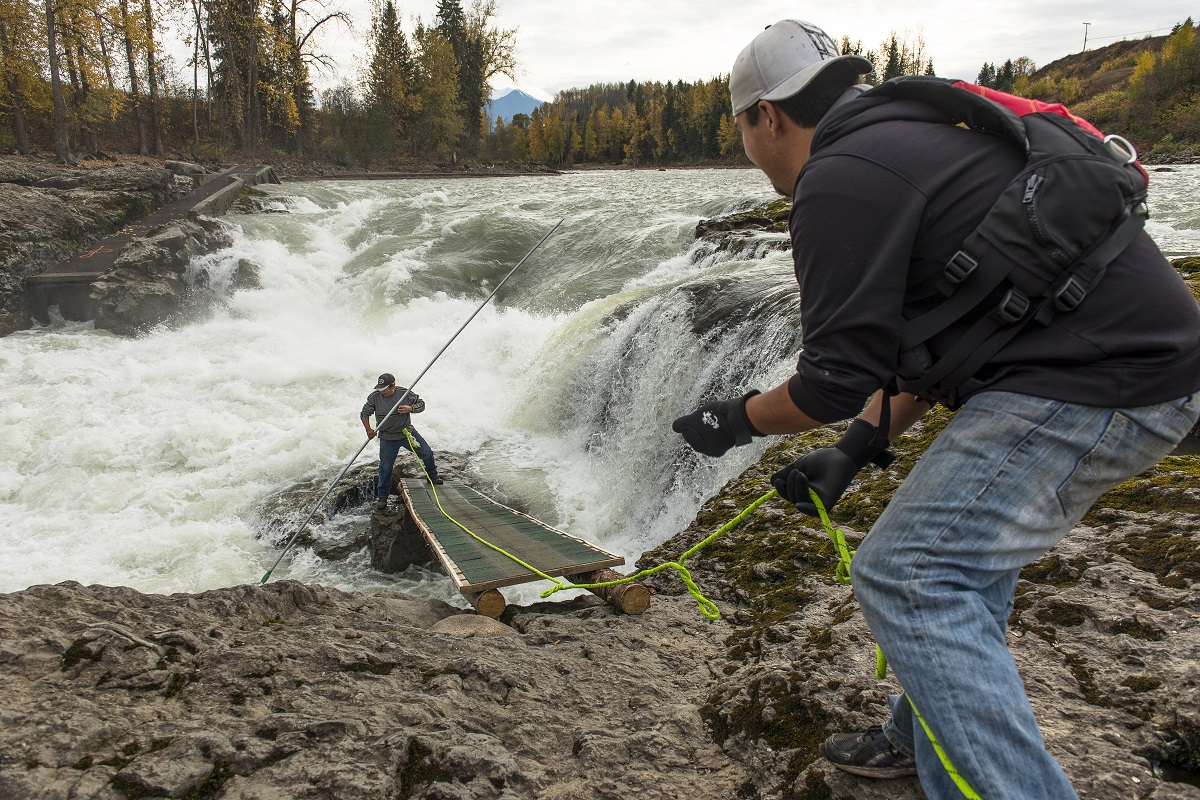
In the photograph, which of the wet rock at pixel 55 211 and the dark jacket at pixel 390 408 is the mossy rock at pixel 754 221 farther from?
the wet rock at pixel 55 211

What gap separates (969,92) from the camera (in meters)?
1.42

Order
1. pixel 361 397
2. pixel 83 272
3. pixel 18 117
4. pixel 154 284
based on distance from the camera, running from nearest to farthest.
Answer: pixel 361 397 < pixel 83 272 < pixel 154 284 < pixel 18 117

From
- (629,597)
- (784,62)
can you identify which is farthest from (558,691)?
(784,62)

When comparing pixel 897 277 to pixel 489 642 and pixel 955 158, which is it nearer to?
pixel 955 158

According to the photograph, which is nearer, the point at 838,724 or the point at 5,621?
the point at 838,724

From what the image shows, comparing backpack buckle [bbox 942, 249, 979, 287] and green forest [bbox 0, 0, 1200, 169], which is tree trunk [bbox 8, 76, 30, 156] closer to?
green forest [bbox 0, 0, 1200, 169]

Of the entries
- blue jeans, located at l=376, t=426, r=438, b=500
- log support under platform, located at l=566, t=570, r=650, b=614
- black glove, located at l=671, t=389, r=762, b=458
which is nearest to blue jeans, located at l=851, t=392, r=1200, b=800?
black glove, located at l=671, t=389, r=762, b=458

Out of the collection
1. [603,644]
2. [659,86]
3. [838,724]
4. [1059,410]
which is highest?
[659,86]

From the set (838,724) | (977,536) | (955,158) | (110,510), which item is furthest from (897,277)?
(110,510)

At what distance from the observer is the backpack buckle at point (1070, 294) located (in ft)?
4.26

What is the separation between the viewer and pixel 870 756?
6.38 ft

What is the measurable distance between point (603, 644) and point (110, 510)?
263 inches

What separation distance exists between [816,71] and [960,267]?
2.00 feet

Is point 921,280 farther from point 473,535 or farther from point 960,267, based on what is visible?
point 473,535
